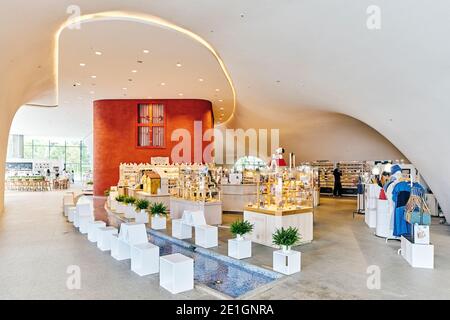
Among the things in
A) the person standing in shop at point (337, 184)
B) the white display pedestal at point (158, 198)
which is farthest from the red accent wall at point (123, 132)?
the person standing in shop at point (337, 184)

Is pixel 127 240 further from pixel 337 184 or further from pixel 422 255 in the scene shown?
pixel 337 184

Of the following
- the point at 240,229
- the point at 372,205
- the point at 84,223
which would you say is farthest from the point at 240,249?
the point at 372,205

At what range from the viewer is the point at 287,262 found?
467 cm

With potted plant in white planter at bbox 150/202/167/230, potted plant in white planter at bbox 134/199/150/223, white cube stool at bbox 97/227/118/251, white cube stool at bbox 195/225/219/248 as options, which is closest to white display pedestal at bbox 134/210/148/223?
potted plant in white planter at bbox 134/199/150/223

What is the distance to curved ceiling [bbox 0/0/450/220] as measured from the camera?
17.6 feet

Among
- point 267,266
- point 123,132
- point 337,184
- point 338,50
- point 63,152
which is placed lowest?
point 267,266

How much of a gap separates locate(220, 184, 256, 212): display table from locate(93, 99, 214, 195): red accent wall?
5874mm

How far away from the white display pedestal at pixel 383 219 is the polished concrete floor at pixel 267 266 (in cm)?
21

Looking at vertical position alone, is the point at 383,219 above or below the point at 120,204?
above

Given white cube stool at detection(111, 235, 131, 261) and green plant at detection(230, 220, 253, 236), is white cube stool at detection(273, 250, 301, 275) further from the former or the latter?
white cube stool at detection(111, 235, 131, 261)

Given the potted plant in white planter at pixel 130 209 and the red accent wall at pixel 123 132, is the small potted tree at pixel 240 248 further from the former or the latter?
the red accent wall at pixel 123 132

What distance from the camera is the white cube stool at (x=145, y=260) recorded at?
A: 4922 millimetres

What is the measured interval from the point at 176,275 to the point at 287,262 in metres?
1.63
